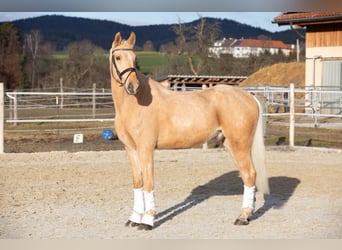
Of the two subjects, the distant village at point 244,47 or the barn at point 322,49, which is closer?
the barn at point 322,49

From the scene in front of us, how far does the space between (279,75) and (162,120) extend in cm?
1969

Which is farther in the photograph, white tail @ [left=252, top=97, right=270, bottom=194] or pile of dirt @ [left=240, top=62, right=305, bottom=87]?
pile of dirt @ [left=240, top=62, right=305, bottom=87]

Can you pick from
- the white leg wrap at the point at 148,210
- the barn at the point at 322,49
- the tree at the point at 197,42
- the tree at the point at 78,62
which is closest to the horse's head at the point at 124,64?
the white leg wrap at the point at 148,210

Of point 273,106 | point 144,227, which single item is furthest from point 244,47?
point 144,227

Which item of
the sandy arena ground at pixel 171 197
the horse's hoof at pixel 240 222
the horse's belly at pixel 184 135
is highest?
the horse's belly at pixel 184 135

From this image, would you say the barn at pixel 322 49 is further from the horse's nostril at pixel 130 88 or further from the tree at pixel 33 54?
the tree at pixel 33 54

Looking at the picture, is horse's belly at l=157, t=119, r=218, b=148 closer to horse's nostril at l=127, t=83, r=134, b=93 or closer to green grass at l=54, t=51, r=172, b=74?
horse's nostril at l=127, t=83, r=134, b=93

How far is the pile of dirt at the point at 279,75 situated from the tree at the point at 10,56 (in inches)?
623

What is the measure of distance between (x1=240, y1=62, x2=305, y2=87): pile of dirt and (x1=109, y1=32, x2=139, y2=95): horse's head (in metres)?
18.7

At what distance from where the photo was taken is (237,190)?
6.96 m

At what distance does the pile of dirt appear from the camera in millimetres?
23228

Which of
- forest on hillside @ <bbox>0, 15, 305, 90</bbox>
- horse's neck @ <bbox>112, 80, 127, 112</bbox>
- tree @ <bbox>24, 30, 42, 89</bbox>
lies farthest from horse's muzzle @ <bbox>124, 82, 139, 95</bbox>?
tree @ <bbox>24, 30, 42, 89</bbox>

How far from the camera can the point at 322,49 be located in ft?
62.1

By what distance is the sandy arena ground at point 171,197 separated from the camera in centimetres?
489
